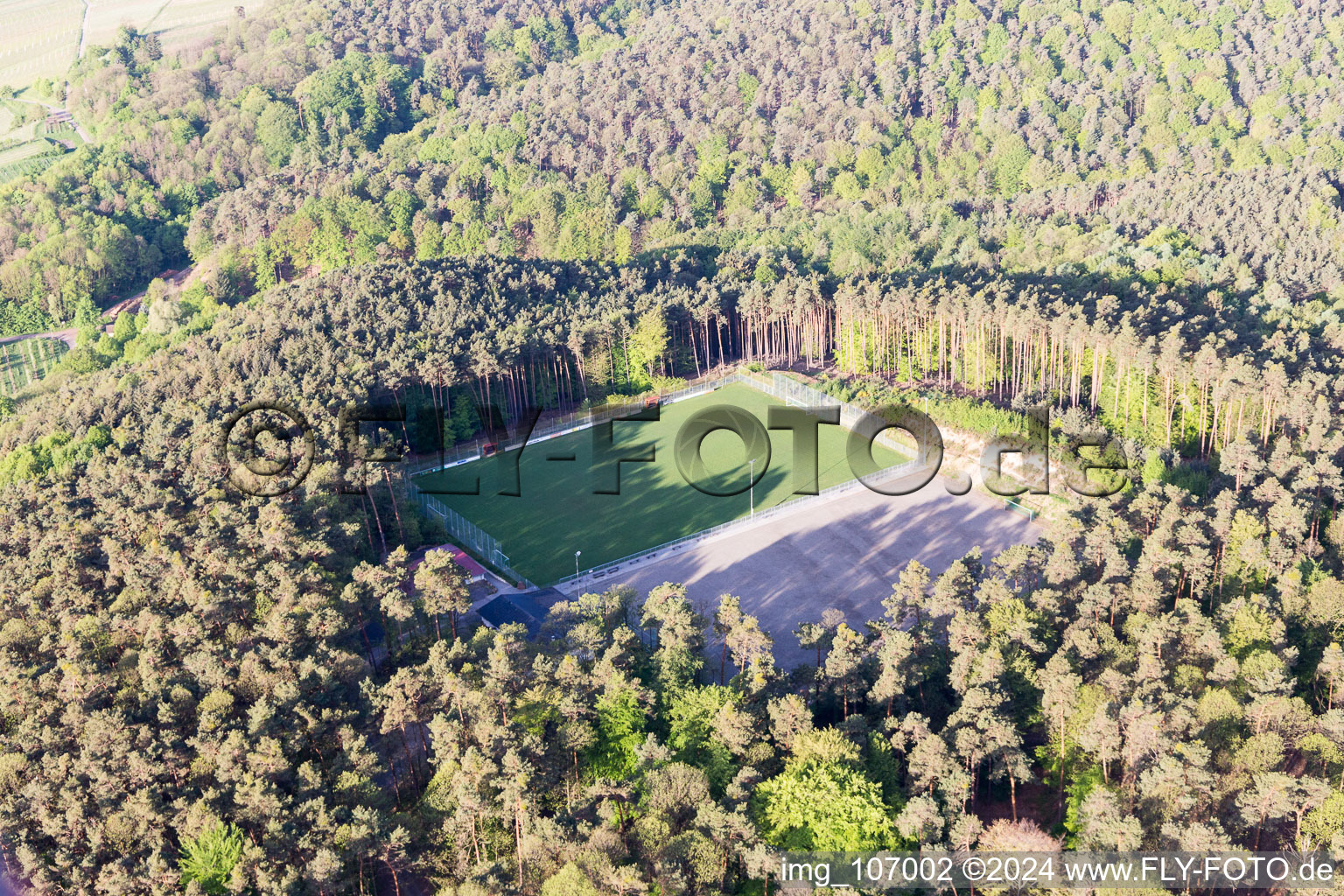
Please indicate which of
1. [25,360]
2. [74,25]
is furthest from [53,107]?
[25,360]

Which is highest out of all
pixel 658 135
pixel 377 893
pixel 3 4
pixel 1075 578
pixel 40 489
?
pixel 3 4

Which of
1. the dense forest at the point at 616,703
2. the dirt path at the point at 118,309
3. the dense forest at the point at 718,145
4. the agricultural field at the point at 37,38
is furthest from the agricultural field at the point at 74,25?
the dense forest at the point at 616,703

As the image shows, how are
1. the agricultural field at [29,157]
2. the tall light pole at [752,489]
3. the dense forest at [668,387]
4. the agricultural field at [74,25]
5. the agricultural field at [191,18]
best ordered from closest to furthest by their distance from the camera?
1. the dense forest at [668,387]
2. the tall light pole at [752,489]
3. the agricultural field at [29,157]
4. the agricultural field at [74,25]
5. the agricultural field at [191,18]

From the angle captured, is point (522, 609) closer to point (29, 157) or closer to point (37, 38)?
point (29, 157)

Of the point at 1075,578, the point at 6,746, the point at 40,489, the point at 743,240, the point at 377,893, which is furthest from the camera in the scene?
the point at 743,240

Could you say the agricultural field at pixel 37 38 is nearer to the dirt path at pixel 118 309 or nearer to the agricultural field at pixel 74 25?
the agricultural field at pixel 74 25

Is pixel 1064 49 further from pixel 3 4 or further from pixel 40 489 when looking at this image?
pixel 3 4

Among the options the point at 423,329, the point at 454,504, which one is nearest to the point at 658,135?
the point at 423,329

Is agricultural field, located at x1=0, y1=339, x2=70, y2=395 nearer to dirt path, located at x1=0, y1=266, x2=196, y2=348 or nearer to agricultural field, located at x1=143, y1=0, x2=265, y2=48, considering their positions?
dirt path, located at x1=0, y1=266, x2=196, y2=348
